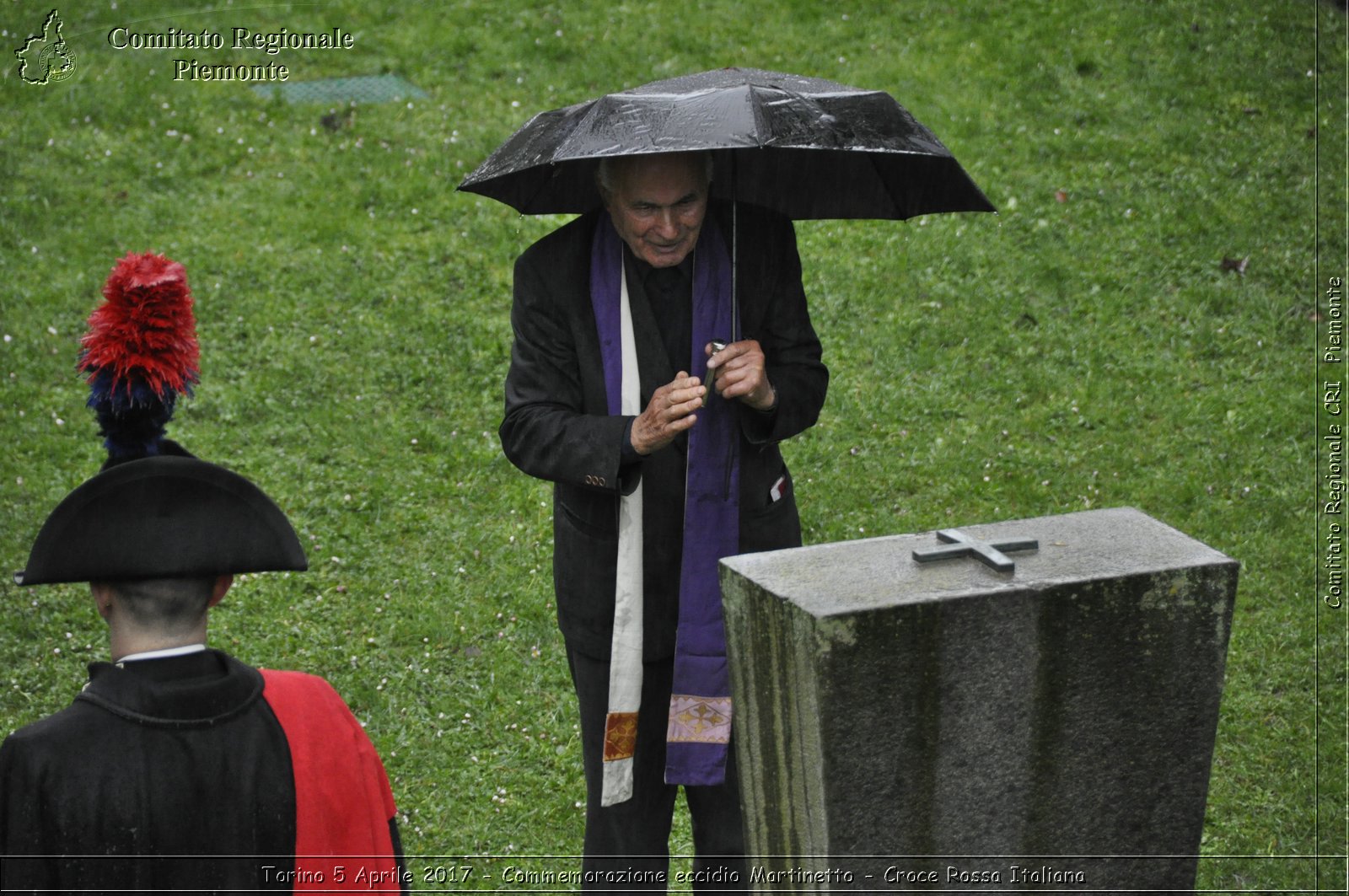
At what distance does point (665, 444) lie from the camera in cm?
374

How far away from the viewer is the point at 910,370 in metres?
8.09

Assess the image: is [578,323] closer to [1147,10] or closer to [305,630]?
[305,630]

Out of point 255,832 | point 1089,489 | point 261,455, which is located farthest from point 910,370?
point 255,832

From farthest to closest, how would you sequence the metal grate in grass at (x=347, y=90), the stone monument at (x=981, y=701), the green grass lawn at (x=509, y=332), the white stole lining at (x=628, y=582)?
the metal grate in grass at (x=347, y=90), the green grass lawn at (x=509, y=332), the white stole lining at (x=628, y=582), the stone monument at (x=981, y=701)

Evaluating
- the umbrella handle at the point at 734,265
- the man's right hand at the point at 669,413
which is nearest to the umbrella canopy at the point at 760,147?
the umbrella handle at the point at 734,265

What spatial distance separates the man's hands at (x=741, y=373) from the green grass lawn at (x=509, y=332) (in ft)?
7.54

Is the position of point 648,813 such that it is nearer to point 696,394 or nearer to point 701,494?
point 701,494

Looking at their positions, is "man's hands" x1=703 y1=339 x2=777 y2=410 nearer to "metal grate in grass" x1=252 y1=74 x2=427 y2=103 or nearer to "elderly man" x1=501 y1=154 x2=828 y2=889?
"elderly man" x1=501 y1=154 x2=828 y2=889

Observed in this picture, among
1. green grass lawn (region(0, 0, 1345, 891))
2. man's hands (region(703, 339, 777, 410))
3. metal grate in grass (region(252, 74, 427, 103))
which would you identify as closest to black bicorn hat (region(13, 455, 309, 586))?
man's hands (region(703, 339, 777, 410))

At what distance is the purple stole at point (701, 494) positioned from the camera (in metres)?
3.93

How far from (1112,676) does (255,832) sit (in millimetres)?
1952

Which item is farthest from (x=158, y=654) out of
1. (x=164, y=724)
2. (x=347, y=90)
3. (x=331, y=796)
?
(x=347, y=90)

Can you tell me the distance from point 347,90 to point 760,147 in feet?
26.0

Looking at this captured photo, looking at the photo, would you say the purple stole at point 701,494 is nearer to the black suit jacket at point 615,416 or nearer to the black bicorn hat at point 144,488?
the black suit jacket at point 615,416
